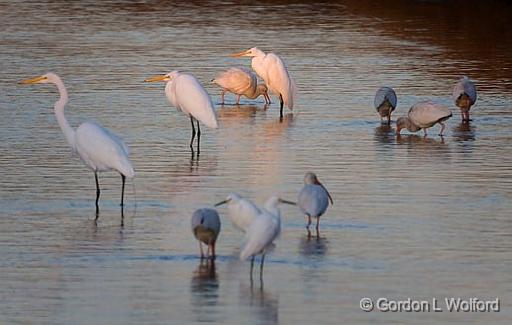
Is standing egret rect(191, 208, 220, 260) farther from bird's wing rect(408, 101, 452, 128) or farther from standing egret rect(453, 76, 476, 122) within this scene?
standing egret rect(453, 76, 476, 122)

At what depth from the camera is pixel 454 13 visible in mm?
33469

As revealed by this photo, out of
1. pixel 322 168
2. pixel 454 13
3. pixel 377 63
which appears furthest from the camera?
pixel 454 13

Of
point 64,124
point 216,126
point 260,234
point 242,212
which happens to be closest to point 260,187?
point 64,124

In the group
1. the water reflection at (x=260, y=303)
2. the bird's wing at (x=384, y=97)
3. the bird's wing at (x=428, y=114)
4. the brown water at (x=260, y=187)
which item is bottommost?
the water reflection at (x=260, y=303)

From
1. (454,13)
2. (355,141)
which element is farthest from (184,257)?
(454,13)

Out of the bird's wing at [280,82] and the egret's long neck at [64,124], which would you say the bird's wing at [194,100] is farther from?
the egret's long neck at [64,124]

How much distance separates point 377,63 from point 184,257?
44.7ft

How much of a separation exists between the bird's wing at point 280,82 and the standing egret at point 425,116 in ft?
7.70

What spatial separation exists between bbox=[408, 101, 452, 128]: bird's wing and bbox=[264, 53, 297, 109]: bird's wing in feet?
8.35

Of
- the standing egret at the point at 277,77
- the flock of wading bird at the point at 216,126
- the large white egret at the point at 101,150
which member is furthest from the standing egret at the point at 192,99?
the large white egret at the point at 101,150

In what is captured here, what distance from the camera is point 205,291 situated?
1023 cm

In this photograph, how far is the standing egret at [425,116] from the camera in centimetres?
1702

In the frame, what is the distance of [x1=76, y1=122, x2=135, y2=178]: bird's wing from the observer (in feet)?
42.3

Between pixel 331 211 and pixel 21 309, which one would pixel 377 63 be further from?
pixel 21 309
